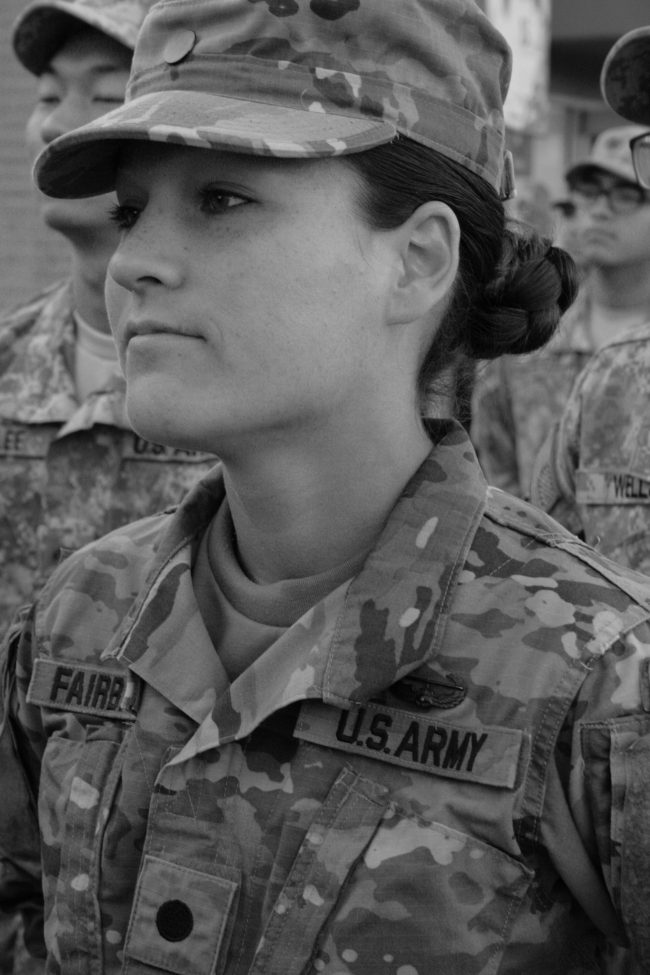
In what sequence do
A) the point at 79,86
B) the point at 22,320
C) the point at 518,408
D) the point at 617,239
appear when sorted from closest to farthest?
the point at 79,86
the point at 22,320
the point at 518,408
the point at 617,239

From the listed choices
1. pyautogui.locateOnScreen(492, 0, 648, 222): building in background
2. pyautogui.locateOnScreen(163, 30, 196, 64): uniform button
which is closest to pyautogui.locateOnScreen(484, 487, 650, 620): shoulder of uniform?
pyautogui.locateOnScreen(163, 30, 196, 64): uniform button

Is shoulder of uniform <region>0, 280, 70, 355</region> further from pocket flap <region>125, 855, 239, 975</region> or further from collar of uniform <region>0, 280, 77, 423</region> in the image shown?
pocket flap <region>125, 855, 239, 975</region>

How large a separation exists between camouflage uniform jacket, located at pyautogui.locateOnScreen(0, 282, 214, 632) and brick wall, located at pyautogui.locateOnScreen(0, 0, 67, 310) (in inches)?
132

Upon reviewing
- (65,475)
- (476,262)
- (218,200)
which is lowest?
(65,475)

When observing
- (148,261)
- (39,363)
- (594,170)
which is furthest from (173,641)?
(594,170)

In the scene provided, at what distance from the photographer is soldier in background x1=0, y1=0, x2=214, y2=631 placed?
383 centimetres

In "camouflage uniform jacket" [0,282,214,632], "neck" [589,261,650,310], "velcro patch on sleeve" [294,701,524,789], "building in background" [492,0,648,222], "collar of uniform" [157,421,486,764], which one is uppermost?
"collar of uniform" [157,421,486,764]

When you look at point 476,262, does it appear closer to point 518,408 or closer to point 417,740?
point 417,740

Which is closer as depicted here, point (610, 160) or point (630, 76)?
point (630, 76)

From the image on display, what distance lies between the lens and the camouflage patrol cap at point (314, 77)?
76.5 inches

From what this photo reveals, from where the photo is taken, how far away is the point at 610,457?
148 inches

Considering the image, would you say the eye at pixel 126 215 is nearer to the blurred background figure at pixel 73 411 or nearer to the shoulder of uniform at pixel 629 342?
the blurred background figure at pixel 73 411

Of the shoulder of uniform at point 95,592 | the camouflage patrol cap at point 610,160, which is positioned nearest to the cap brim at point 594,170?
the camouflage patrol cap at point 610,160

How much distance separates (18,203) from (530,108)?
4.84 meters
